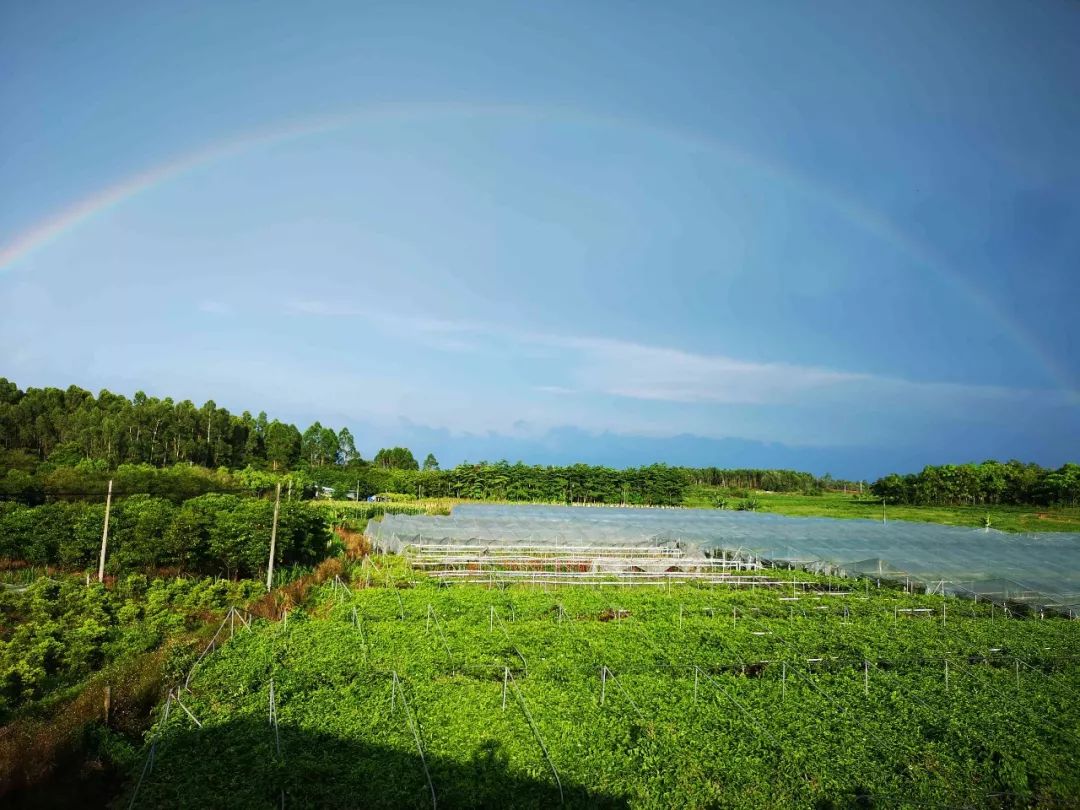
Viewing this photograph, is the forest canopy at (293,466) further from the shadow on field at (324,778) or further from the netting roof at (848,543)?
the shadow on field at (324,778)

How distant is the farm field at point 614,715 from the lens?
25.5 ft

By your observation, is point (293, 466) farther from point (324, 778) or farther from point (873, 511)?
point (324, 778)

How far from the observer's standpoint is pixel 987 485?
67188mm

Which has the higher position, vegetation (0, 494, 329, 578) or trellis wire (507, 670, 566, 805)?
vegetation (0, 494, 329, 578)

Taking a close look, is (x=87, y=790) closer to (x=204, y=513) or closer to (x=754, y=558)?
(x=204, y=513)

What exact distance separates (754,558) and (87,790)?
2299cm

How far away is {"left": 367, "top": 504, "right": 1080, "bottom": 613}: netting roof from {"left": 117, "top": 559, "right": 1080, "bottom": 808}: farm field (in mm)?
4735

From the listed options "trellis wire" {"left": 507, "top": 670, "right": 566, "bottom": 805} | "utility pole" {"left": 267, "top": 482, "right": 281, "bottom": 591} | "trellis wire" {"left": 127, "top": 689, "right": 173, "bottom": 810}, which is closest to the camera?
"trellis wire" {"left": 127, "top": 689, "right": 173, "bottom": 810}

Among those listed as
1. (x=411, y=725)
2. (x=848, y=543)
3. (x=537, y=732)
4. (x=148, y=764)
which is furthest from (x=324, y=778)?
(x=848, y=543)

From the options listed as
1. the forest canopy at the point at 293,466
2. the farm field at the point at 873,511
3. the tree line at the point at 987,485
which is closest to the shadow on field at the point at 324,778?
the farm field at the point at 873,511

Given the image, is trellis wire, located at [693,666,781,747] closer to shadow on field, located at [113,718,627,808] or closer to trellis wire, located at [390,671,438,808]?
shadow on field, located at [113,718,627,808]

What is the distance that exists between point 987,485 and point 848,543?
174 ft

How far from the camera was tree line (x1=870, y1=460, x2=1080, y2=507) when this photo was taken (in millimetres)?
63656

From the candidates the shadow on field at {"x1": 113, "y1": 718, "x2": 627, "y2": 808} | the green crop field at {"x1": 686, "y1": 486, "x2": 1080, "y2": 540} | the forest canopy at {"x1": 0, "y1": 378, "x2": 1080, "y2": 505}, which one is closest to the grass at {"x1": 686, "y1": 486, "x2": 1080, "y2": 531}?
the green crop field at {"x1": 686, "y1": 486, "x2": 1080, "y2": 540}
